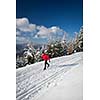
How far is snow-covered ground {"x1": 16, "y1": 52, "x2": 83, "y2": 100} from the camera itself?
71.7 inches

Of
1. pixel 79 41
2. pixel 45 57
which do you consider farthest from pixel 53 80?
pixel 79 41

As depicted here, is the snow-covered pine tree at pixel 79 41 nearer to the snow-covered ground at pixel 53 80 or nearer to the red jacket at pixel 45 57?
the snow-covered ground at pixel 53 80

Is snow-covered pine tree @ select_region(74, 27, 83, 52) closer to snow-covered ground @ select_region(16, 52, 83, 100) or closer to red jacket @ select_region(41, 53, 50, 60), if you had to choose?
snow-covered ground @ select_region(16, 52, 83, 100)

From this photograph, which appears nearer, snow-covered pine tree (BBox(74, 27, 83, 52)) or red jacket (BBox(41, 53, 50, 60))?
red jacket (BBox(41, 53, 50, 60))

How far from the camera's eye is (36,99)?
6.12 ft

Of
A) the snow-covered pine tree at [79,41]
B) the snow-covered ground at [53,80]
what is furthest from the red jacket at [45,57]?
the snow-covered pine tree at [79,41]

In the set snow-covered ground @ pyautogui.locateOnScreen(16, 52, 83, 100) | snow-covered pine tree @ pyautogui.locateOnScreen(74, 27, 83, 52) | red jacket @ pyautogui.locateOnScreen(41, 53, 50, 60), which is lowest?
snow-covered ground @ pyautogui.locateOnScreen(16, 52, 83, 100)

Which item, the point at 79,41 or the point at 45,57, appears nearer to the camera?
the point at 45,57

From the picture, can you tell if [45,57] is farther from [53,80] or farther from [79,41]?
[79,41]

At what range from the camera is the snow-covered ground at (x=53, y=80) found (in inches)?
71.7

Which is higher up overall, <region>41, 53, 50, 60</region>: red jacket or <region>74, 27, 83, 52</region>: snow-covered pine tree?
<region>74, 27, 83, 52</region>: snow-covered pine tree

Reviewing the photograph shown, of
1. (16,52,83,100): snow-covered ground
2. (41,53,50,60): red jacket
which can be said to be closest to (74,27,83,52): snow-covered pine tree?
(16,52,83,100): snow-covered ground

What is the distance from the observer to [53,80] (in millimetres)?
1959
